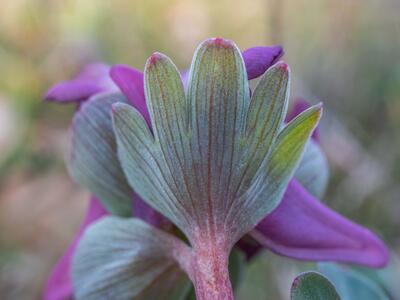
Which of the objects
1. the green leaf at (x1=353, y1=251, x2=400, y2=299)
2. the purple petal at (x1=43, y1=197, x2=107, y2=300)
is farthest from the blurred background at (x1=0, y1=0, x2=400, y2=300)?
the purple petal at (x1=43, y1=197, x2=107, y2=300)

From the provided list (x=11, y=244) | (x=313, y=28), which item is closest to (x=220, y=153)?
(x=11, y=244)

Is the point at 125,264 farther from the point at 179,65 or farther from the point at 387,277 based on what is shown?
A: the point at 179,65

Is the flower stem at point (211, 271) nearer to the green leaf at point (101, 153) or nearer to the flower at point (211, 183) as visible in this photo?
the flower at point (211, 183)

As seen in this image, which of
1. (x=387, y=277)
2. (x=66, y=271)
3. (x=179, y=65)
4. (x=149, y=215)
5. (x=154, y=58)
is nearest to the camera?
(x=154, y=58)

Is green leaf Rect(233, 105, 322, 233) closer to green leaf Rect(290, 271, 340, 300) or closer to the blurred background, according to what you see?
green leaf Rect(290, 271, 340, 300)

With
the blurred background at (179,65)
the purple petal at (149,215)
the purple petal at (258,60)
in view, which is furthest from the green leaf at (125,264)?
the blurred background at (179,65)

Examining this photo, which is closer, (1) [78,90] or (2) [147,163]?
(2) [147,163]

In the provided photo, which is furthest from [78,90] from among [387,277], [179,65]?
[179,65]
